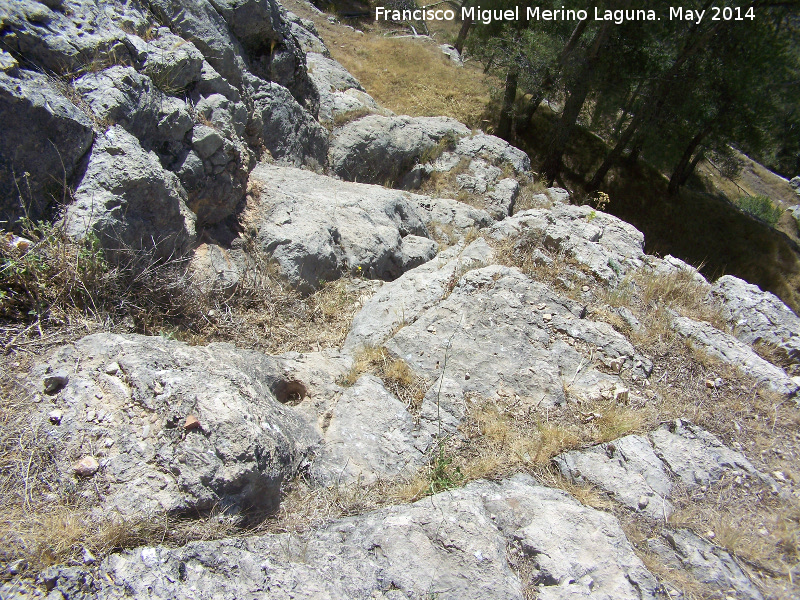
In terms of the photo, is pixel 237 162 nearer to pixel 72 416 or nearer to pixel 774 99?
pixel 72 416

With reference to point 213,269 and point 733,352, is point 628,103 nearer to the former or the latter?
point 733,352

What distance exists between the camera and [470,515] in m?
2.68

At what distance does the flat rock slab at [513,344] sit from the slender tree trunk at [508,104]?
1067 cm

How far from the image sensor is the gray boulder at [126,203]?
362cm

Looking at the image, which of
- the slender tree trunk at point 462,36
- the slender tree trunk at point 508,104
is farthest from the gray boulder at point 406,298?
the slender tree trunk at point 462,36

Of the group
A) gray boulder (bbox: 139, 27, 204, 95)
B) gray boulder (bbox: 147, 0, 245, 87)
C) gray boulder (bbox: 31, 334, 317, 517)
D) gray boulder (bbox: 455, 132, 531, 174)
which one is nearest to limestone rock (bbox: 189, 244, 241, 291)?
gray boulder (bbox: 31, 334, 317, 517)

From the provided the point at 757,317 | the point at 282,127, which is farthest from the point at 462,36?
the point at 757,317

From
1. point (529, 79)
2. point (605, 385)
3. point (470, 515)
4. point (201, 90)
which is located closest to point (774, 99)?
point (529, 79)

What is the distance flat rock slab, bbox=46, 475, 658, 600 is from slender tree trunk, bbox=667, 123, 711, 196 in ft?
53.7

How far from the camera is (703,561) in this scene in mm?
2771

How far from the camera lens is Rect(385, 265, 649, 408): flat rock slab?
389 centimetres

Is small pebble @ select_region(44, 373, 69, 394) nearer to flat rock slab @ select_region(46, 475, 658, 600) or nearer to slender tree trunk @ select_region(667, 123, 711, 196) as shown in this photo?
flat rock slab @ select_region(46, 475, 658, 600)

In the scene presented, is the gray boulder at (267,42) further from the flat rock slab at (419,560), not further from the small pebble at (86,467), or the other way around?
the flat rock slab at (419,560)

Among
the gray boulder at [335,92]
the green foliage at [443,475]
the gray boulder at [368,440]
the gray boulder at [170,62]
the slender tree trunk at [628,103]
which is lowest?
the gray boulder at [368,440]
